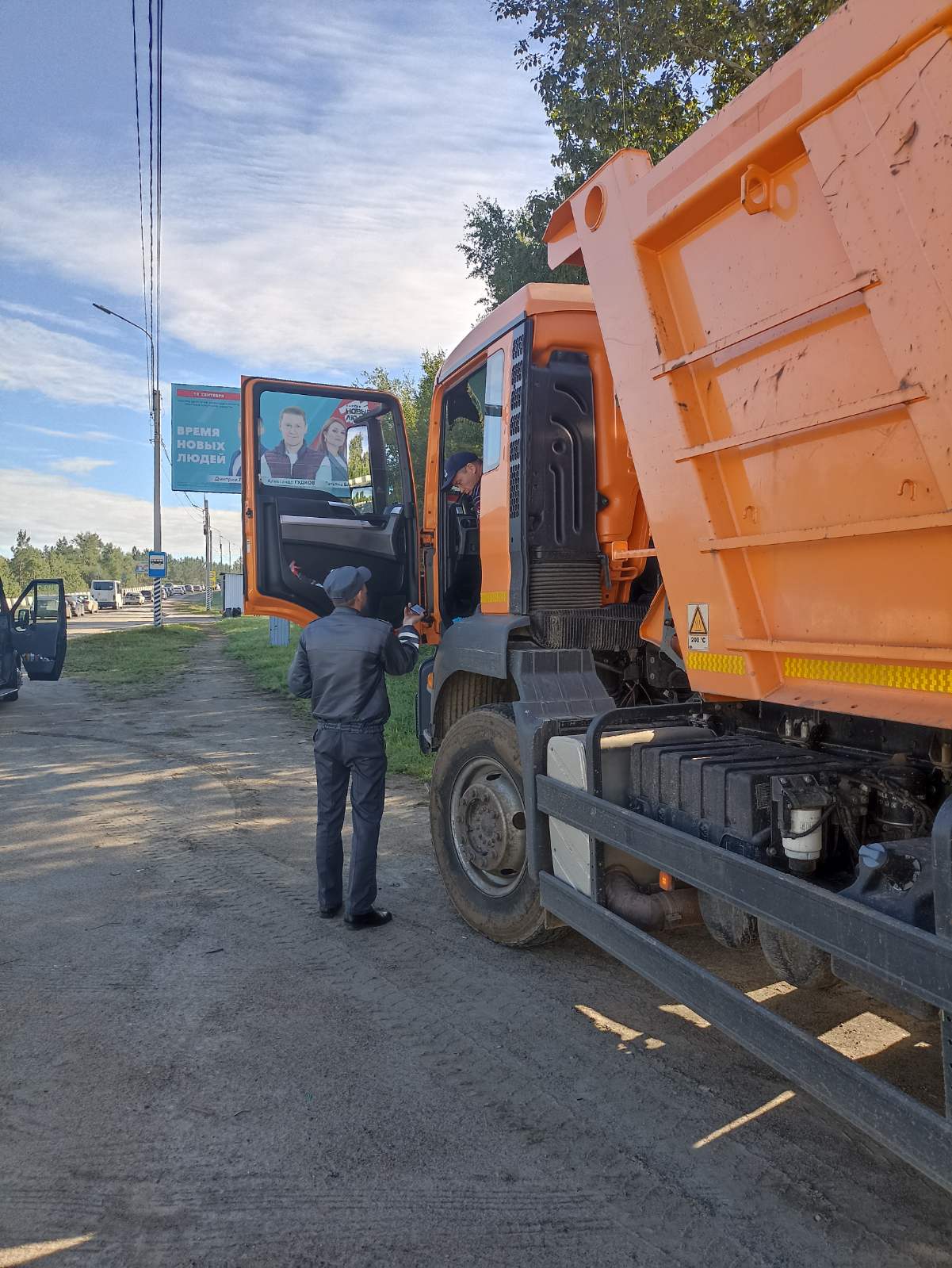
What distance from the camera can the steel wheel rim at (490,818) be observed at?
381 centimetres

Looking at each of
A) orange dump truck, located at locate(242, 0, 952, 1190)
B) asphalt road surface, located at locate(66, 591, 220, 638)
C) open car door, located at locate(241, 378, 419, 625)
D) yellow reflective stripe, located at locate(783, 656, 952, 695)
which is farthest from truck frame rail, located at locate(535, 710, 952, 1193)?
asphalt road surface, located at locate(66, 591, 220, 638)

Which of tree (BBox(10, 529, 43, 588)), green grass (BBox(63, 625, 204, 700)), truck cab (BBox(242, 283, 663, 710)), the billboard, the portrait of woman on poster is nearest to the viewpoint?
truck cab (BBox(242, 283, 663, 710))

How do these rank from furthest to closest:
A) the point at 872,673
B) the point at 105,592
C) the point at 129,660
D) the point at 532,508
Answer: the point at 105,592
the point at 129,660
the point at 532,508
the point at 872,673

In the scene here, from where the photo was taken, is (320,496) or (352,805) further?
(320,496)

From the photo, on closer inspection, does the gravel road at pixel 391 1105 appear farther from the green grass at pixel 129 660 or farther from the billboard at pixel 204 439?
the billboard at pixel 204 439

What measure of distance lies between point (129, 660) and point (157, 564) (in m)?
11.9

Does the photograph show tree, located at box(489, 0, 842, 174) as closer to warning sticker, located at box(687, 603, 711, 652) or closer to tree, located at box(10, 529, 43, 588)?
warning sticker, located at box(687, 603, 711, 652)

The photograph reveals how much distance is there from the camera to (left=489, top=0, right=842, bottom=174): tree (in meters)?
9.27

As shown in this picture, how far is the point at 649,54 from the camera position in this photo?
380 inches

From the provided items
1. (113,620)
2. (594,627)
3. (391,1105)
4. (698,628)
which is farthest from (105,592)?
(698,628)

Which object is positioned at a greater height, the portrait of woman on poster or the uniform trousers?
the portrait of woman on poster

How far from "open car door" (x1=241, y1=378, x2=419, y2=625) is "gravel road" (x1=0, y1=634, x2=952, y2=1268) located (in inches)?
78.8

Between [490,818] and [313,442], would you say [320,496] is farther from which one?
[490,818]

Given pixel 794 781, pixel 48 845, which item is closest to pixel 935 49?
pixel 794 781
